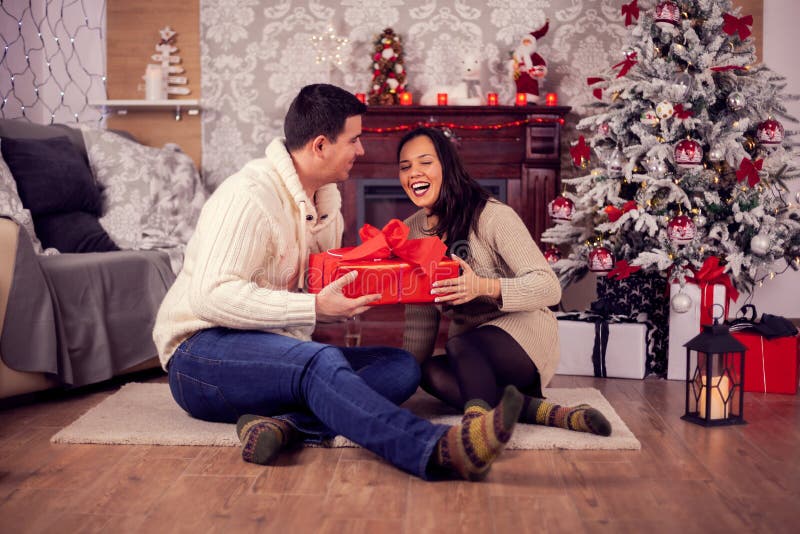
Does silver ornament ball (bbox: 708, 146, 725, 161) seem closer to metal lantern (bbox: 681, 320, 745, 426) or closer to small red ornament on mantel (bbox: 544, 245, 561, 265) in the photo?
small red ornament on mantel (bbox: 544, 245, 561, 265)

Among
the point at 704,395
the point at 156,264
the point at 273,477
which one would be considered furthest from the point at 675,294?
the point at 156,264

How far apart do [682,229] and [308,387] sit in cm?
173

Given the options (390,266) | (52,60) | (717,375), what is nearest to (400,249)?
(390,266)

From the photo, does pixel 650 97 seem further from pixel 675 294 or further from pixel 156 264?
pixel 156 264

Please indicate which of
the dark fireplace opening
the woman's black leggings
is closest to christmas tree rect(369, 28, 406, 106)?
the dark fireplace opening

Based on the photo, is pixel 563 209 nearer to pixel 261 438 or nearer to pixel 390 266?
pixel 390 266

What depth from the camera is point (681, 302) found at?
2.90 m

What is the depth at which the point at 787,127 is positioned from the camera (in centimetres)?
418

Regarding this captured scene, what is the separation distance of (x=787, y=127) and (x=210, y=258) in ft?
11.3

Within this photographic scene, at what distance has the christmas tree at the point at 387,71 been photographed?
4273 millimetres

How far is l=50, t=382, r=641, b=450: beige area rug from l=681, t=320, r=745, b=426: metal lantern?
251mm

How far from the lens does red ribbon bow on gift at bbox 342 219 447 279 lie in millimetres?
2021

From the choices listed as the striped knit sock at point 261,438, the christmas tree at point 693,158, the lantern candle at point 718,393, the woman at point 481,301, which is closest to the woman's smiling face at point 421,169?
the woman at point 481,301

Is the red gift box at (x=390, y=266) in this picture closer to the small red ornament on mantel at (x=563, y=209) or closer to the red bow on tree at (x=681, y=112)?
the small red ornament on mantel at (x=563, y=209)
